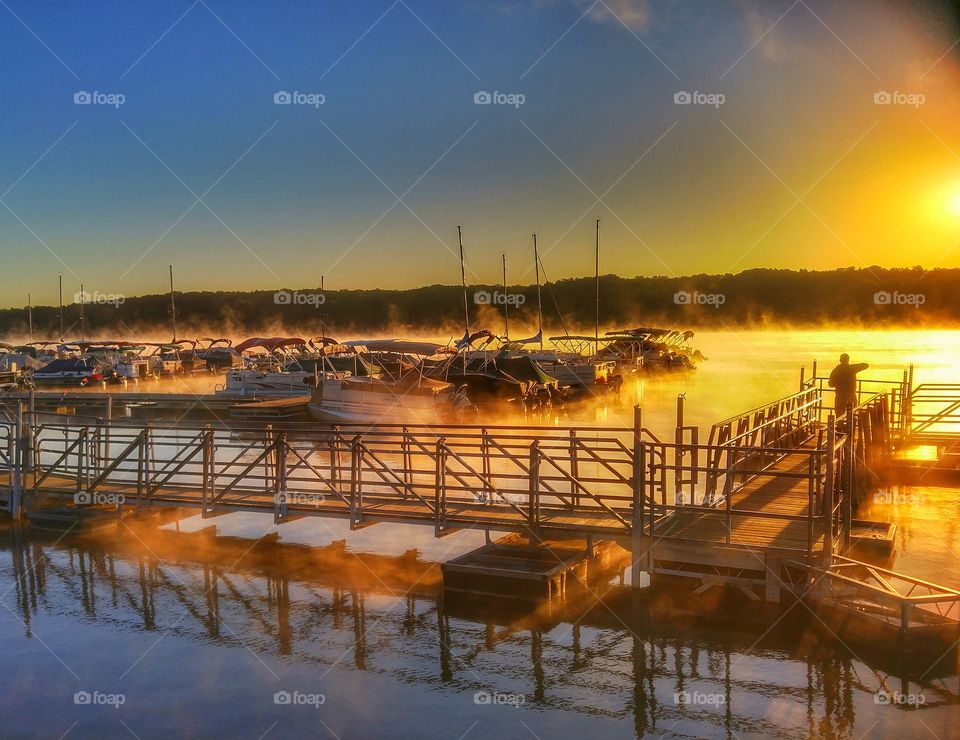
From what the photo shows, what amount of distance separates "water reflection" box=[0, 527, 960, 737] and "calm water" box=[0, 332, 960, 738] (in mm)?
32

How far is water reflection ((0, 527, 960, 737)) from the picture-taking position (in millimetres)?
10562

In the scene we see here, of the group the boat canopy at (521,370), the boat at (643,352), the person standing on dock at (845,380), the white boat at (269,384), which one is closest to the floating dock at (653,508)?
the person standing on dock at (845,380)

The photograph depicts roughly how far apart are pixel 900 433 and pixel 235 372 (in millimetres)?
37415

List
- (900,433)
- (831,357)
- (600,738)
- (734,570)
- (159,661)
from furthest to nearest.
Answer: (831,357) < (900,433) < (734,570) < (159,661) < (600,738)

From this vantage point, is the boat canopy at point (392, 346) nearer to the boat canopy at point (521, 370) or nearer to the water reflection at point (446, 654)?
the boat canopy at point (521, 370)

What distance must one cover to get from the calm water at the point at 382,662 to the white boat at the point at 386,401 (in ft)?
76.9

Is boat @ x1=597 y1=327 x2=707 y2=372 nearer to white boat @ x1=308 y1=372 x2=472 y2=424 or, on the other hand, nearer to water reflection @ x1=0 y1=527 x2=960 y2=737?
white boat @ x1=308 y1=372 x2=472 y2=424

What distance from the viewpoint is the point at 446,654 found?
1234 centimetres

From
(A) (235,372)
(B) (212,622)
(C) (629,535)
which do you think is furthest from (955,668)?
(A) (235,372)

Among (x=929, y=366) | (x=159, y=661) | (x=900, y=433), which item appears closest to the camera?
(x=159, y=661)

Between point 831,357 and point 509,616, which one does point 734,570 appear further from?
point 831,357

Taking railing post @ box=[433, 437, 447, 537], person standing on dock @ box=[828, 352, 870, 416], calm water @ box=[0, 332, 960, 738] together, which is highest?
person standing on dock @ box=[828, 352, 870, 416]

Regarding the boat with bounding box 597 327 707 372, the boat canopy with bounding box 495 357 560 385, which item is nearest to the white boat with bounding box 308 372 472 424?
the boat canopy with bounding box 495 357 560 385

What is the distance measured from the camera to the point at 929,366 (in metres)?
93.7
